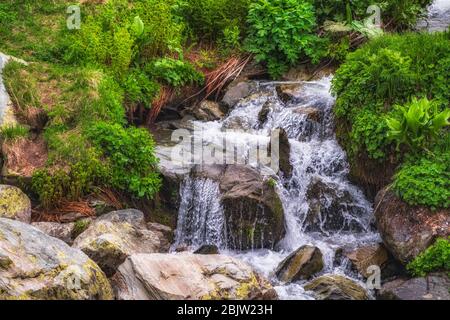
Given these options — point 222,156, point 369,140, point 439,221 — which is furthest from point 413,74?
point 222,156

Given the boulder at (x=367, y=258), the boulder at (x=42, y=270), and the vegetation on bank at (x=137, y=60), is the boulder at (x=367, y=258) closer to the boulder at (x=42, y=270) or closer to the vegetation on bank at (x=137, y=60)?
the vegetation on bank at (x=137, y=60)

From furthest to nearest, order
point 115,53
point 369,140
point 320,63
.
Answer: point 320,63
point 115,53
point 369,140

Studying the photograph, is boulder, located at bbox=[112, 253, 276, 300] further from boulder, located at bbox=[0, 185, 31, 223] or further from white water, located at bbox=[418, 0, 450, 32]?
white water, located at bbox=[418, 0, 450, 32]

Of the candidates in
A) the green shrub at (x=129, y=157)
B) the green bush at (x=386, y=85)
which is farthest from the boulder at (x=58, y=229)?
the green bush at (x=386, y=85)

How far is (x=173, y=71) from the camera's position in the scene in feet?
38.9

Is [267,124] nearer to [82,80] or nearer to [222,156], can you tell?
[222,156]

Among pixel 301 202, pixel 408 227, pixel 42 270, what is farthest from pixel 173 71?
pixel 42 270

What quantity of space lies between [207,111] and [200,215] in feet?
9.17

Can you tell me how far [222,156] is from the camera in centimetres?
1024

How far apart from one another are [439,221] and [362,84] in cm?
259

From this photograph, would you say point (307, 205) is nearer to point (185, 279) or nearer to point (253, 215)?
point (253, 215)

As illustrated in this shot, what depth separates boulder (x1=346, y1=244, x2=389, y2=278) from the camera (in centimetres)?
863

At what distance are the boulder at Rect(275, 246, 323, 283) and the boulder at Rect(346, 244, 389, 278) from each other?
496mm

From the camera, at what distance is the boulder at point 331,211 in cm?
966
